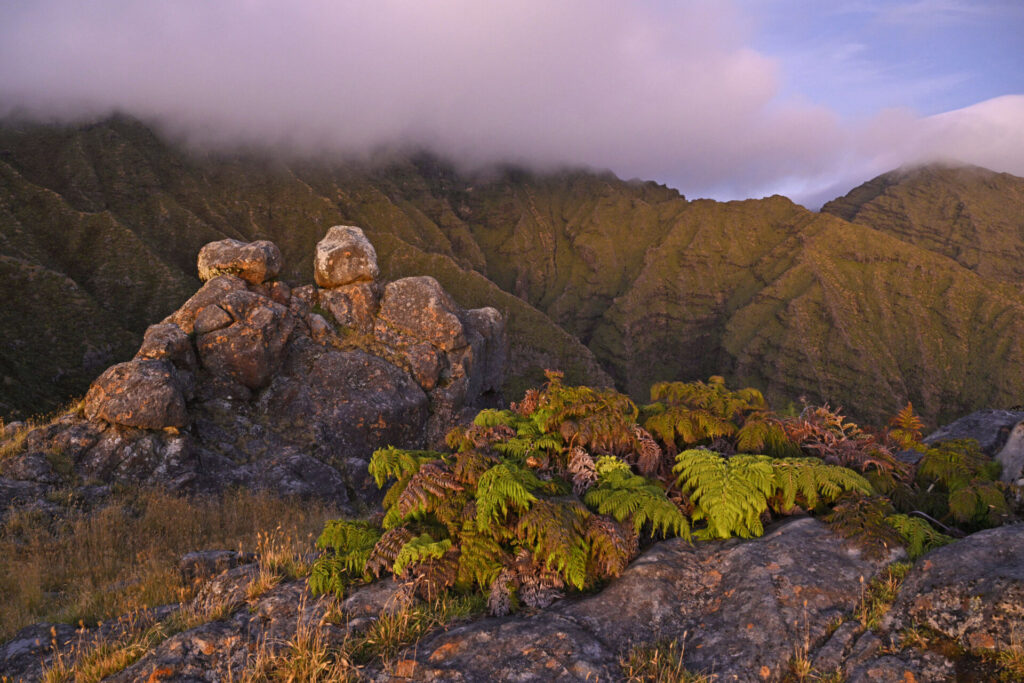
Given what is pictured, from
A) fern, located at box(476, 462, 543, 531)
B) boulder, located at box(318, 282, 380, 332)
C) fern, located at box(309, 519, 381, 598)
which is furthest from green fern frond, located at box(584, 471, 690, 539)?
boulder, located at box(318, 282, 380, 332)

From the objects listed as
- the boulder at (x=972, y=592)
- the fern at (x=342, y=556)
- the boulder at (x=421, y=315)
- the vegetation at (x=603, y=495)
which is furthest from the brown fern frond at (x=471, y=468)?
the boulder at (x=421, y=315)

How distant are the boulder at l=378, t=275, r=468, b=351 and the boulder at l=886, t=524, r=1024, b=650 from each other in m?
19.2

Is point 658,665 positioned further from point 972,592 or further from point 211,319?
point 211,319

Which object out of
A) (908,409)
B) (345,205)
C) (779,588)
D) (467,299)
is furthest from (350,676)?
(345,205)

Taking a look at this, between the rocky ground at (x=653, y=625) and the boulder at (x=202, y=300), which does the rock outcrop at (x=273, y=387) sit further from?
the rocky ground at (x=653, y=625)

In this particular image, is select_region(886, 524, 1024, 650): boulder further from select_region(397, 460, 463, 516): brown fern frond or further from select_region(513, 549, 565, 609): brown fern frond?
select_region(397, 460, 463, 516): brown fern frond

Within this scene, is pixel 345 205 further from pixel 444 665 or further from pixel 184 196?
pixel 444 665

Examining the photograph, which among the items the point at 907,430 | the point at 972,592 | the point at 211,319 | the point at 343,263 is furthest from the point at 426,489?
the point at 343,263

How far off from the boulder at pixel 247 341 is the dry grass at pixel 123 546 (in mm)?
6135

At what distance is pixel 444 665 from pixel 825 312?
502 ft

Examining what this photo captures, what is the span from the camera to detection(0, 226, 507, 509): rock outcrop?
41.0 ft

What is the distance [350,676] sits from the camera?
3.34 m

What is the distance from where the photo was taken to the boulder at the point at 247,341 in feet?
54.7

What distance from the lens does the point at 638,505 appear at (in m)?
4.57
